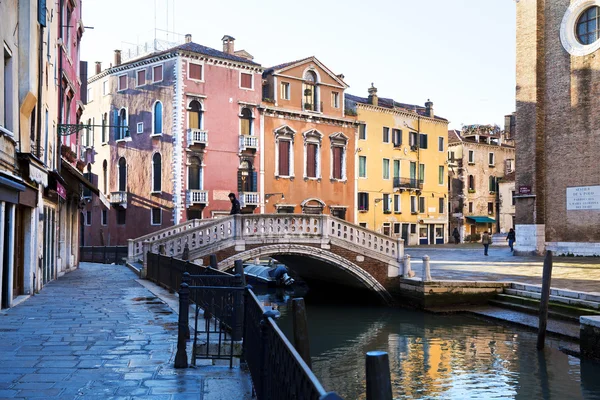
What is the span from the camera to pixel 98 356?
6.91 m

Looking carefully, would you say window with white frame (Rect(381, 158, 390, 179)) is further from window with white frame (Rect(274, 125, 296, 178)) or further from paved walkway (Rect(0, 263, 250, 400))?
paved walkway (Rect(0, 263, 250, 400))

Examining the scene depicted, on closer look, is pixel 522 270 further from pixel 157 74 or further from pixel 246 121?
pixel 157 74

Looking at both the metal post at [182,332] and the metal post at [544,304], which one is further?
the metal post at [544,304]

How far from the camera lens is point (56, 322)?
9.22 meters

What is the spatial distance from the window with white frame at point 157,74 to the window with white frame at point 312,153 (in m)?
9.02

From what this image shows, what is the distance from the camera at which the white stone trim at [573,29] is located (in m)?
25.7

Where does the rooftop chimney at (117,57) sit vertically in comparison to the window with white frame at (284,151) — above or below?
above

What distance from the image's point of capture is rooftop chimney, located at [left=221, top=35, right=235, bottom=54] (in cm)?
3656

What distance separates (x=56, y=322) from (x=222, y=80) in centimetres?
2596

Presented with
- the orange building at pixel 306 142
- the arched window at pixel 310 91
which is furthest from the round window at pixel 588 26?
the arched window at pixel 310 91

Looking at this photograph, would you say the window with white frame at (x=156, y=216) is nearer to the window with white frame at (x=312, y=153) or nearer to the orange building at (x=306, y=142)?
the orange building at (x=306, y=142)

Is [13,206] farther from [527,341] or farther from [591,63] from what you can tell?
[591,63]

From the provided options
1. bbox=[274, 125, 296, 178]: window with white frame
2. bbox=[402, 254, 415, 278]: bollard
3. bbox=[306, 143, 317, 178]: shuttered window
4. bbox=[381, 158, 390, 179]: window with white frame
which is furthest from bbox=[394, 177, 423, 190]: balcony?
bbox=[402, 254, 415, 278]: bollard

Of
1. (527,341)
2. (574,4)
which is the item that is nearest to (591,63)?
(574,4)
